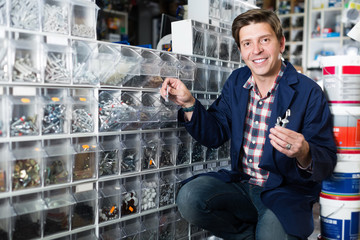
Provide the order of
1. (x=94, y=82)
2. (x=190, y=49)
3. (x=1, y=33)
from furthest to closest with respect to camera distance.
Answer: (x=190, y=49) → (x=94, y=82) → (x=1, y=33)

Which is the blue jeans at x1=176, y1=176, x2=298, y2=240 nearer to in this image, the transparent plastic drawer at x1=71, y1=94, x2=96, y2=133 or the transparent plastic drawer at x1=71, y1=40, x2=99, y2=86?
the transparent plastic drawer at x1=71, y1=94, x2=96, y2=133

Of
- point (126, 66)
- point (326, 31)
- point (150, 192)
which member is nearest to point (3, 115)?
point (126, 66)

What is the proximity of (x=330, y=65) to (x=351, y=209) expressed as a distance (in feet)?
2.23

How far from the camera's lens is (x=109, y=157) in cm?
169

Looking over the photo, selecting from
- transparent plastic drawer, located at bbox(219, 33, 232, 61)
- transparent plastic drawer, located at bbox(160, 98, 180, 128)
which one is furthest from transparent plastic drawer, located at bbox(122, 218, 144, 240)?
transparent plastic drawer, located at bbox(219, 33, 232, 61)

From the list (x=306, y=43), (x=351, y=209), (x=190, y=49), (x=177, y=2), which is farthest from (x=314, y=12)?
(x=351, y=209)

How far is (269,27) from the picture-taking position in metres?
1.63

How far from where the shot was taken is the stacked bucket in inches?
65.9

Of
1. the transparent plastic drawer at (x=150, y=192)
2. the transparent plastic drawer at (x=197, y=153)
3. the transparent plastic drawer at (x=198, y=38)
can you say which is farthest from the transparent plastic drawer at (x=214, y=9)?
the transparent plastic drawer at (x=150, y=192)

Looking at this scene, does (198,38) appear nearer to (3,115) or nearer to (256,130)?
(256,130)

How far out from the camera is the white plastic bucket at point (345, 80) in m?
1.67

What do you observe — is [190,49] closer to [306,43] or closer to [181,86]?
[181,86]

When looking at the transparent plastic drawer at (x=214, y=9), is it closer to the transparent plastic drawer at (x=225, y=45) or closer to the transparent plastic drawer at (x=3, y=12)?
the transparent plastic drawer at (x=225, y=45)

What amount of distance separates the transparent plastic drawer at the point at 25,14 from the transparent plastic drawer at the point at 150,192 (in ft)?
2.88
